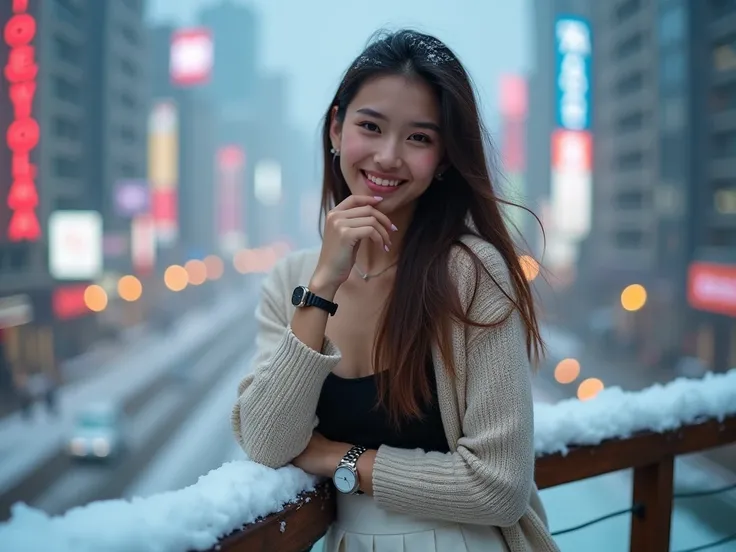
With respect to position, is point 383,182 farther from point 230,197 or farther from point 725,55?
point 230,197

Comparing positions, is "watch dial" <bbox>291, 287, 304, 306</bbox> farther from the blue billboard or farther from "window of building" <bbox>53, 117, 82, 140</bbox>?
"window of building" <bbox>53, 117, 82, 140</bbox>

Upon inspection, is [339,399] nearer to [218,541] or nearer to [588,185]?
[218,541]

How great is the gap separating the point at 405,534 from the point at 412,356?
210 mm

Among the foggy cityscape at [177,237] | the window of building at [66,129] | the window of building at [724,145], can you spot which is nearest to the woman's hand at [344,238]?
the foggy cityscape at [177,237]

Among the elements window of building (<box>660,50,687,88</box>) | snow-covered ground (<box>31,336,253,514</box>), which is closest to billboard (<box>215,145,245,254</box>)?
snow-covered ground (<box>31,336,253,514</box>)

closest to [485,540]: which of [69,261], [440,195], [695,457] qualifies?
[440,195]

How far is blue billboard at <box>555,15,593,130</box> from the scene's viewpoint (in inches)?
602

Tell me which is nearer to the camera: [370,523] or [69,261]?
[370,523]

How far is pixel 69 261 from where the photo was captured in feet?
66.0

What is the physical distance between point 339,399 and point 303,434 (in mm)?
71

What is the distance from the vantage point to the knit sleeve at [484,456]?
2.49 ft

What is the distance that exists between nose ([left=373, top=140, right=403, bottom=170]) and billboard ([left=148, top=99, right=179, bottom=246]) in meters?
28.7

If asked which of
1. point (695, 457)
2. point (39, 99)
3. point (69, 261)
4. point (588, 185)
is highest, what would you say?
point (39, 99)

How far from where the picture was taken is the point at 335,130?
98 centimetres
